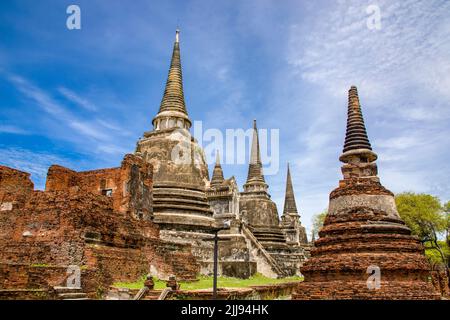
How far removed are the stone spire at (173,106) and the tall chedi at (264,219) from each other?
377 inches

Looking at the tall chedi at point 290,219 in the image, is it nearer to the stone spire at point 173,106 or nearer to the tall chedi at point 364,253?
the stone spire at point 173,106

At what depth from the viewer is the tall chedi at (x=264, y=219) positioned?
32688 millimetres

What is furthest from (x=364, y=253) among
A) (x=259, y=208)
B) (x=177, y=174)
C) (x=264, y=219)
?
(x=259, y=208)

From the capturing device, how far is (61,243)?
13.5 meters

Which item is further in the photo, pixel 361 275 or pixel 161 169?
pixel 161 169

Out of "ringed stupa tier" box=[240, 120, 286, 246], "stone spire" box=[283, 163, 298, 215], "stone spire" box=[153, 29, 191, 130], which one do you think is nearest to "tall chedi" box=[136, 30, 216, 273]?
"stone spire" box=[153, 29, 191, 130]

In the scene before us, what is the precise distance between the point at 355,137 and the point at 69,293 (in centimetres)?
1223

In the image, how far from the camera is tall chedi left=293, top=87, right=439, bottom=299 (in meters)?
11.8

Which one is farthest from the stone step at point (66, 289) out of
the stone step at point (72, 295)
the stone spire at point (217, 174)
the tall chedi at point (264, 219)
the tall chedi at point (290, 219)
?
the tall chedi at point (290, 219)

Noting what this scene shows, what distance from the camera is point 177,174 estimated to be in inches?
1039

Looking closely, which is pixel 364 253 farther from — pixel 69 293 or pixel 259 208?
pixel 259 208
